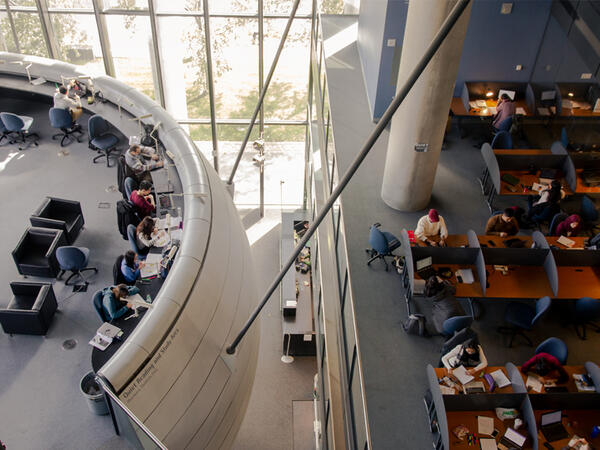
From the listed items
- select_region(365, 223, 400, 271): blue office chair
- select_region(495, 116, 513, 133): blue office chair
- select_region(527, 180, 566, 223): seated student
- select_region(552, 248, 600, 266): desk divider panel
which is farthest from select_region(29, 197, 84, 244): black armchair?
select_region(495, 116, 513, 133): blue office chair

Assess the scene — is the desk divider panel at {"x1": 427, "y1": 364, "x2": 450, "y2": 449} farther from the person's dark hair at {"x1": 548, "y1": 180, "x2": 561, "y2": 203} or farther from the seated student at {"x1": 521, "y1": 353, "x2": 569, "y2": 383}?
the person's dark hair at {"x1": 548, "y1": 180, "x2": 561, "y2": 203}

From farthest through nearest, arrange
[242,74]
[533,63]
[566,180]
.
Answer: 1. [242,74]
2. [533,63]
3. [566,180]

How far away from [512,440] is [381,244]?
3.40m

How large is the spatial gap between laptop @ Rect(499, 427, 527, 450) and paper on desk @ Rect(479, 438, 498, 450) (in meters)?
0.13

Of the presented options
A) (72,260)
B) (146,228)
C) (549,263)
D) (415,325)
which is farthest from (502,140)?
(72,260)

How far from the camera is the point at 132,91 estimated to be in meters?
9.84

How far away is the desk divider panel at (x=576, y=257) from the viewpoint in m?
9.07

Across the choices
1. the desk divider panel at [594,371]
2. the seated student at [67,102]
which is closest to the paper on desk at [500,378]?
the desk divider panel at [594,371]

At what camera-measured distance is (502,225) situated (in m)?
9.56

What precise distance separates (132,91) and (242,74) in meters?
5.55

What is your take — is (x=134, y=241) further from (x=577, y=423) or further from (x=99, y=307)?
(x=577, y=423)

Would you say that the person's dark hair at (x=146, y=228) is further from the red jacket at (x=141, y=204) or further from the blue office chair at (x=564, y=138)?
the blue office chair at (x=564, y=138)

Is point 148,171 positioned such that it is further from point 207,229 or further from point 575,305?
point 575,305

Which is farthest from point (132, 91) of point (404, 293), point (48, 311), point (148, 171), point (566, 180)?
point (566, 180)
